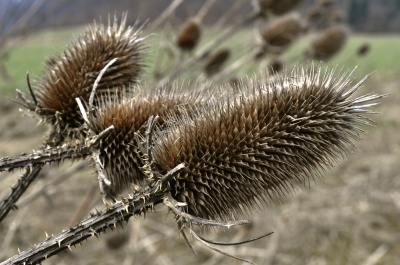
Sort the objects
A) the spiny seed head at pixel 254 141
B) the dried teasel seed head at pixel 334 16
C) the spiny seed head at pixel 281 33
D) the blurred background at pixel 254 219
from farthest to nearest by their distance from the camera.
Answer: the dried teasel seed head at pixel 334 16 < the blurred background at pixel 254 219 < the spiny seed head at pixel 281 33 < the spiny seed head at pixel 254 141

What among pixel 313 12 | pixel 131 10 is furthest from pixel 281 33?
pixel 131 10

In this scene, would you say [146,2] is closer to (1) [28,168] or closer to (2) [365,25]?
(1) [28,168]

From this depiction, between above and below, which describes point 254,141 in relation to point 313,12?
below

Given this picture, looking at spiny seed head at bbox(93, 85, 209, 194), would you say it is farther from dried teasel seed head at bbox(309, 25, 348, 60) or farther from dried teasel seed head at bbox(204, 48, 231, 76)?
dried teasel seed head at bbox(309, 25, 348, 60)

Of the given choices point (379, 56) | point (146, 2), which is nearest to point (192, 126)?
point (146, 2)

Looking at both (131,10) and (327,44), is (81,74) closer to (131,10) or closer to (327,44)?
(131,10)

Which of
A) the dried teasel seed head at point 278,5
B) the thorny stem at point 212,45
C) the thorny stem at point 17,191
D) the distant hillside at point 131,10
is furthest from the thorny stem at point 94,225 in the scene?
the dried teasel seed head at point 278,5

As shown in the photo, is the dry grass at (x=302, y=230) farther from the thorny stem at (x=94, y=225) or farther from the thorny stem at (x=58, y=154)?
the thorny stem at (x=94, y=225)
